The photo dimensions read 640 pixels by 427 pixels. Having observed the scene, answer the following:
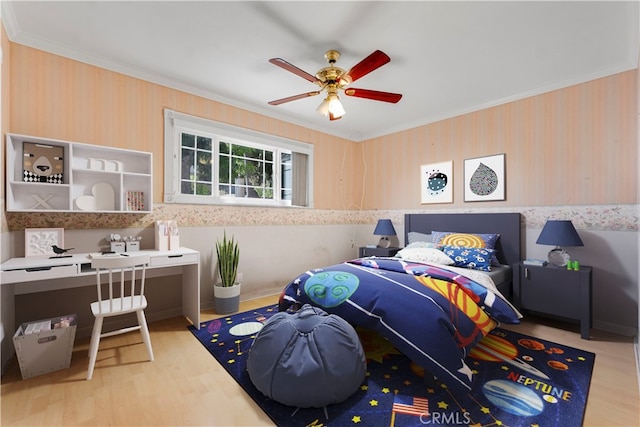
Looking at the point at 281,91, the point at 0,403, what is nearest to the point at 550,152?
the point at 281,91

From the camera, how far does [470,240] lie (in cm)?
349

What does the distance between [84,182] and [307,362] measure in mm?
2623

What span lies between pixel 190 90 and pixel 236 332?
8.94 ft

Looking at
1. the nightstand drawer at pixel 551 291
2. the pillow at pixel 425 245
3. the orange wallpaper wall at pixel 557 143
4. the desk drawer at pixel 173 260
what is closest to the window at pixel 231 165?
the desk drawer at pixel 173 260

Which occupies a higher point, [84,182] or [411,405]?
[84,182]

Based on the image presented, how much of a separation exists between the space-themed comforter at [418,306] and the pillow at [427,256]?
1.84 feet

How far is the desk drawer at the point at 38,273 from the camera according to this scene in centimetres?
195

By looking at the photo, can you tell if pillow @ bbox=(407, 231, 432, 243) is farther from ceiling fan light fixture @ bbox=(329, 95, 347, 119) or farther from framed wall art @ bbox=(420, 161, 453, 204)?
ceiling fan light fixture @ bbox=(329, 95, 347, 119)

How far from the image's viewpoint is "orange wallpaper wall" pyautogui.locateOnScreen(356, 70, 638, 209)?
2789 millimetres

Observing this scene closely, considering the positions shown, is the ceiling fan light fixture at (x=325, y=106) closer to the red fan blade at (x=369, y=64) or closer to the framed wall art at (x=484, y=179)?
the red fan blade at (x=369, y=64)

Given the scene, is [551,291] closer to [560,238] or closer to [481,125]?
[560,238]

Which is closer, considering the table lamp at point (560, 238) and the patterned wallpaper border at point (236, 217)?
the patterned wallpaper border at point (236, 217)

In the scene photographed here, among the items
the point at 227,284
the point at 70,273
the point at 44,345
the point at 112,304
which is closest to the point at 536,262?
the point at 227,284

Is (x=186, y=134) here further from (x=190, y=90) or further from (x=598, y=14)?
(x=598, y=14)
